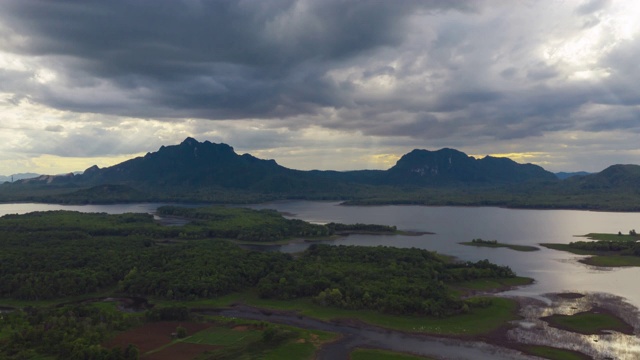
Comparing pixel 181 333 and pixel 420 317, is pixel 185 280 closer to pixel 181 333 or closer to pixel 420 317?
pixel 181 333

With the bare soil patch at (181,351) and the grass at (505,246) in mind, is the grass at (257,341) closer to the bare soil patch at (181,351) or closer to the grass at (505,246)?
the bare soil patch at (181,351)

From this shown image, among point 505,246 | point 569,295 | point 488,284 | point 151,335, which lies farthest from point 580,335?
point 505,246

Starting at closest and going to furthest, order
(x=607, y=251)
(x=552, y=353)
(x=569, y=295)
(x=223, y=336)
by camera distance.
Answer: (x=552, y=353) → (x=223, y=336) → (x=569, y=295) → (x=607, y=251)

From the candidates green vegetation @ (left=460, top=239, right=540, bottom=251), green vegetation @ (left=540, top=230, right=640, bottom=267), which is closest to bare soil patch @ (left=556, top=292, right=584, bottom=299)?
green vegetation @ (left=540, top=230, right=640, bottom=267)

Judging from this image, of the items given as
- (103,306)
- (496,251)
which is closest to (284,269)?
(103,306)

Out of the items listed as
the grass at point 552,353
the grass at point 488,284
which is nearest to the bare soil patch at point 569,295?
the grass at point 488,284

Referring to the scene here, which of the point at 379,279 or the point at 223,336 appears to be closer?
the point at 223,336
